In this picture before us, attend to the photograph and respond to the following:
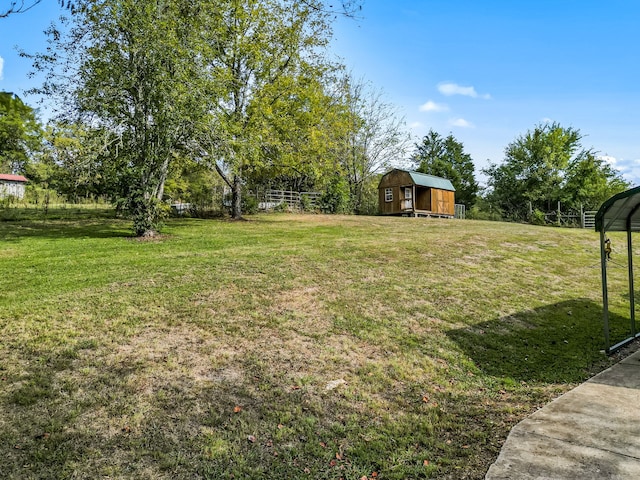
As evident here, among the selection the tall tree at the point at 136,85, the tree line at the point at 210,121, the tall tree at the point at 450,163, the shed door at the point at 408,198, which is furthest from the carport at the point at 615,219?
the tall tree at the point at 450,163

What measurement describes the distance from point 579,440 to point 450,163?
1821 inches

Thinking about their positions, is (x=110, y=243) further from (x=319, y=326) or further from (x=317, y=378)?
(x=317, y=378)

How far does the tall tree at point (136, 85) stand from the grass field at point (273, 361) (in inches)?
115

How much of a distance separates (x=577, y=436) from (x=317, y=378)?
259 cm

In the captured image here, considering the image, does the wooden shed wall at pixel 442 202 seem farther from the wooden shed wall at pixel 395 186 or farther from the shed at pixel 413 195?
the wooden shed wall at pixel 395 186

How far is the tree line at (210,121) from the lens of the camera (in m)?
11.5

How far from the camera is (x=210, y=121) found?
12.5 metres

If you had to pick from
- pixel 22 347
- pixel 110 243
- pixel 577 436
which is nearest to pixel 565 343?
pixel 577 436

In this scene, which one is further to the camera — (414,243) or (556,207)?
(556,207)

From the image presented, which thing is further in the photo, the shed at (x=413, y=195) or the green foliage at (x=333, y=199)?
the green foliage at (x=333, y=199)

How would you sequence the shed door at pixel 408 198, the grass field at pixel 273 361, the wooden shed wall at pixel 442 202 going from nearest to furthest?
the grass field at pixel 273 361
the shed door at pixel 408 198
the wooden shed wall at pixel 442 202

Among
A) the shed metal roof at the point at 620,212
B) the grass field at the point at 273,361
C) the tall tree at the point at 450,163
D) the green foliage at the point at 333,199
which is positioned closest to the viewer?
the grass field at the point at 273,361

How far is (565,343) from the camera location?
6570 mm

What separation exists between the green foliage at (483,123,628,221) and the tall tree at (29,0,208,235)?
33.6 m
